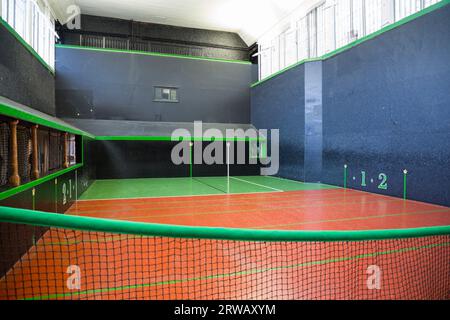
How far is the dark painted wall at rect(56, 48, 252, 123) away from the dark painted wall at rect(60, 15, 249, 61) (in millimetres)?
3723

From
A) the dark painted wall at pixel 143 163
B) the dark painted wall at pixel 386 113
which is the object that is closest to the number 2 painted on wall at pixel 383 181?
the dark painted wall at pixel 386 113

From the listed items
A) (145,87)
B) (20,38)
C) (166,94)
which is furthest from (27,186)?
(166,94)

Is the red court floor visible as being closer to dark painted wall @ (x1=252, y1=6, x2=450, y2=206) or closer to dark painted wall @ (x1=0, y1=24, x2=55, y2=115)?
dark painted wall @ (x1=252, y1=6, x2=450, y2=206)

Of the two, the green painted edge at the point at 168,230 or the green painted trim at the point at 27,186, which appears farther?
the green painted trim at the point at 27,186

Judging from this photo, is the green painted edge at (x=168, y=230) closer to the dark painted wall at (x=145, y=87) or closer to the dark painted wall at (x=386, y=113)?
the dark painted wall at (x=386, y=113)

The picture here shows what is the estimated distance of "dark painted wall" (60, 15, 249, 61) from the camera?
15.8 m

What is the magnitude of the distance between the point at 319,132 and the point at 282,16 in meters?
6.73

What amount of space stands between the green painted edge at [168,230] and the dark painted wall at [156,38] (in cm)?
1682

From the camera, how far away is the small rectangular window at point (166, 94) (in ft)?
44.9

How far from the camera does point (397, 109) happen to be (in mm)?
7621

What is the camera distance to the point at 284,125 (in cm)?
1207

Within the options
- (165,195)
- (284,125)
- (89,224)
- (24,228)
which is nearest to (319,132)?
(284,125)

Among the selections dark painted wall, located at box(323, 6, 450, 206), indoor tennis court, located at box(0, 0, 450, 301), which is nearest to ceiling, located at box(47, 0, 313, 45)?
indoor tennis court, located at box(0, 0, 450, 301)

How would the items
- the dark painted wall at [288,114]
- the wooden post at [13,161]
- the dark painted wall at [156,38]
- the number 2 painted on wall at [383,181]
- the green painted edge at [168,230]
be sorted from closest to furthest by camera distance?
the green painted edge at [168,230] → the wooden post at [13,161] → the number 2 painted on wall at [383,181] → the dark painted wall at [288,114] → the dark painted wall at [156,38]
